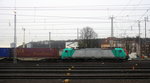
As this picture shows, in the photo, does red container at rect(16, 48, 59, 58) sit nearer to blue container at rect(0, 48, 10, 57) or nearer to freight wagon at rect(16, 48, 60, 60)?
freight wagon at rect(16, 48, 60, 60)

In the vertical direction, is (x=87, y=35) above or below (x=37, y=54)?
above

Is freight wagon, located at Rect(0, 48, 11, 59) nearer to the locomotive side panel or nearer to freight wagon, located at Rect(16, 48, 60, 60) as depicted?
freight wagon, located at Rect(16, 48, 60, 60)

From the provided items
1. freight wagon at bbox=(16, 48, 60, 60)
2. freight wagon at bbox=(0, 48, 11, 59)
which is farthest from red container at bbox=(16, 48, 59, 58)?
freight wagon at bbox=(0, 48, 11, 59)

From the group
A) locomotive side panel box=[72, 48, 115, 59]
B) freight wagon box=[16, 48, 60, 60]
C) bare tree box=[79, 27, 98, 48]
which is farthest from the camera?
bare tree box=[79, 27, 98, 48]

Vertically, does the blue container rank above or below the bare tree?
below

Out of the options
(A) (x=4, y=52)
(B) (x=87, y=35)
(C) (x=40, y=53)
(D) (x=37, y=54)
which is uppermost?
(B) (x=87, y=35)

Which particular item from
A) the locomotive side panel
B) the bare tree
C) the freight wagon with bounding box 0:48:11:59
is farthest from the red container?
the bare tree

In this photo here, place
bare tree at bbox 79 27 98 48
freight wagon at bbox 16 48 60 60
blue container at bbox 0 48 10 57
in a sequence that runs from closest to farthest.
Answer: blue container at bbox 0 48 10 57 → freight wagon at bbox 16 48 60 60 → bare tree at bbox 79 27 98 48

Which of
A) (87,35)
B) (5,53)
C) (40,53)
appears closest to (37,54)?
(40,53)

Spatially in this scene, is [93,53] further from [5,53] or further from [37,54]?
[5,53]

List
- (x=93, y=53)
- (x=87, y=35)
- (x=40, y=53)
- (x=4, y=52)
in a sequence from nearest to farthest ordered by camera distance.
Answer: (x=93, y=53)
(x=4, y=52)
(x=40, y=53)
(x=87, y=35)

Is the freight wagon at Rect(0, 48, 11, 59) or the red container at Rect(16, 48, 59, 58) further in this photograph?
the red container at Rect(16, 48, 59, 58)

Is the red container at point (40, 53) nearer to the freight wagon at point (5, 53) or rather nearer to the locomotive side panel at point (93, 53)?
the freight wagon at point (5, 53)

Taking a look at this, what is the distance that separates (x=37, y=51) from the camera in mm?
28547
